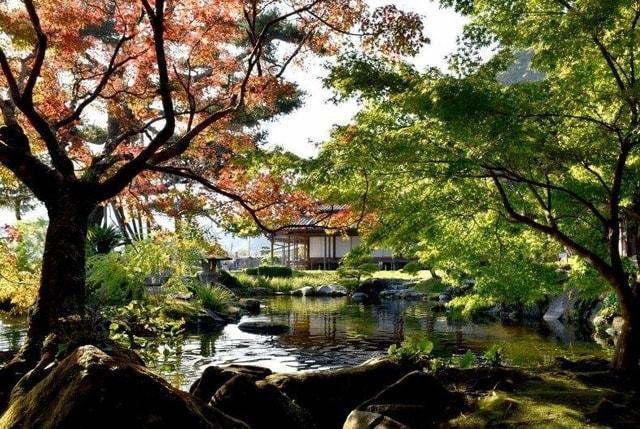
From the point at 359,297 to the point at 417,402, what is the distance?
22.4 m

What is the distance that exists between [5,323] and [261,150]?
1271 cm

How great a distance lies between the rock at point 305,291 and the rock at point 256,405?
79.8 ft

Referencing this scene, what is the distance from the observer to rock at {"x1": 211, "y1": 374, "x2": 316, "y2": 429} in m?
5.84

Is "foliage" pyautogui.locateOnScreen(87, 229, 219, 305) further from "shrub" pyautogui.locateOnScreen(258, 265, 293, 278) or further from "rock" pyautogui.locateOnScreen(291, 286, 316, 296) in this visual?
→ "shrub" pyautogui.locateOnScreen(258, 265, 293, 278)

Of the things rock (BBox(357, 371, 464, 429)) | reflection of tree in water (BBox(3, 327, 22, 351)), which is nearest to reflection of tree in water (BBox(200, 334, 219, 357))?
reflection of tree in water (BBox(3, 327, 22, 351))

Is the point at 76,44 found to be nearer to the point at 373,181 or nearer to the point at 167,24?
the point at 167,24

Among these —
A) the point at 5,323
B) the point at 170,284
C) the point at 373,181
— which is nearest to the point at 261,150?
the point at 373,181

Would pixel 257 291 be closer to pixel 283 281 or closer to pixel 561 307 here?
pixel 283 281

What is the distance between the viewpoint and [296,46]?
34.0 feet

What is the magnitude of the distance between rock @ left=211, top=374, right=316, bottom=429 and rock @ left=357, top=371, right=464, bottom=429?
0.81 m

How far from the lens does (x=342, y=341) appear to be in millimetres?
15680

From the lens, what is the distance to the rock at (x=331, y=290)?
30562 millimetres

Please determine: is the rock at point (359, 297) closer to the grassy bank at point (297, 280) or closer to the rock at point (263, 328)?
the grassy bank at point (297, 280)

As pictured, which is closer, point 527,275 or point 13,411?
point 13,411
